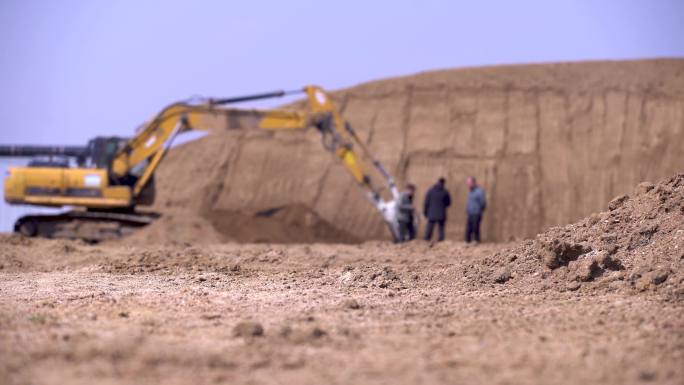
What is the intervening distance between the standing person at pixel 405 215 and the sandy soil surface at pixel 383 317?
292 inches

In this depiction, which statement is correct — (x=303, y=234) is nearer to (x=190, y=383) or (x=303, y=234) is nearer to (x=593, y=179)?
(x=593, y=179)

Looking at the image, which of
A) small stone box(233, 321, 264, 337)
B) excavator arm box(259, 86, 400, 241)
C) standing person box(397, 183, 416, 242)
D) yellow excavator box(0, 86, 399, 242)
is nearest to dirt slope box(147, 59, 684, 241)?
excavator arm box(259, 86, 400, 241)

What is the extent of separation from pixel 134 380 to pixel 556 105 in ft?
78.1

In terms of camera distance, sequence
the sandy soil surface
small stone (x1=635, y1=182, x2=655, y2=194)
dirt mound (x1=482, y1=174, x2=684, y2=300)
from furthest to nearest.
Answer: small stone (x1=635, y1=182, x2=655, y2=194), dirt mound (x1=482, y1=174, x2=684, y2=300), the sandy soil surface

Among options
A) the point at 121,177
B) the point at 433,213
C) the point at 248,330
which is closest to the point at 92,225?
the point at 121,177

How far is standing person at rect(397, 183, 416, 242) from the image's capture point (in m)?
19.2

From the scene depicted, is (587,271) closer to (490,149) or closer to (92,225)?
(92,225)

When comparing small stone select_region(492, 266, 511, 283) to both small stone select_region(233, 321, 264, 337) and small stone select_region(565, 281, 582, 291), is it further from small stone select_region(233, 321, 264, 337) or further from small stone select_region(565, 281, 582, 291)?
small stone select_region(233, 321, 264, 337)

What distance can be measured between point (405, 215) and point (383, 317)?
1261 centimetres

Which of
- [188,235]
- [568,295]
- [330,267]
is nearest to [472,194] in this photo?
[188,235]

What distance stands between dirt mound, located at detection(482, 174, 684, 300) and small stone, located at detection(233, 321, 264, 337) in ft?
10.7

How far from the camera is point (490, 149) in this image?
26.8 metres

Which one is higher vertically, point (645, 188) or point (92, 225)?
point (645, 188)

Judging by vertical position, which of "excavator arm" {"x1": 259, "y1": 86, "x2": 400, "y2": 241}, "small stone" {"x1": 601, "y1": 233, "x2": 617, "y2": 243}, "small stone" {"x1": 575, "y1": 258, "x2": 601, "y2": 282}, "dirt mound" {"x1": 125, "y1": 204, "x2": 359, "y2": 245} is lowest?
"dirt mound" {"x1": 125, "y1": 204, "x2": 359, "y2": 245}
